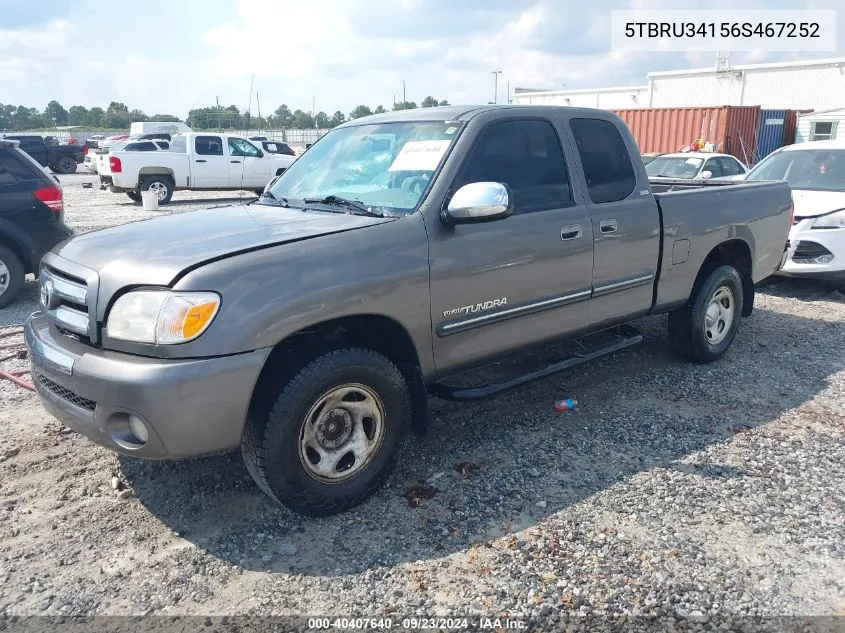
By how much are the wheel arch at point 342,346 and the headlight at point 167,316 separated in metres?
0.36

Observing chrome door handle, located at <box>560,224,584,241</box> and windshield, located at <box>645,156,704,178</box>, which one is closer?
chrome door handle, located at <box>560,224,584,241</box>

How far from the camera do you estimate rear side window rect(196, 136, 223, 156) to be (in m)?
18.7

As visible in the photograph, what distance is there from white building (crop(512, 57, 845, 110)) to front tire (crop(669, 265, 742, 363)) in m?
29.6

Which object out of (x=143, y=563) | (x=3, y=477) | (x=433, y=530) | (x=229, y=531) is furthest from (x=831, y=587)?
(x=3, y=477)

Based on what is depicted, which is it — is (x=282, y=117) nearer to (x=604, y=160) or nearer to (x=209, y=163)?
(x=209, y=163)

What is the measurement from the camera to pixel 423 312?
138 inches

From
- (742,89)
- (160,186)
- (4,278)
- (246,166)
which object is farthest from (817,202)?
(742,89)

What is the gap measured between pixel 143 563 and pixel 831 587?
2.90 m

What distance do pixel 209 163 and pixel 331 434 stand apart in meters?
17.0

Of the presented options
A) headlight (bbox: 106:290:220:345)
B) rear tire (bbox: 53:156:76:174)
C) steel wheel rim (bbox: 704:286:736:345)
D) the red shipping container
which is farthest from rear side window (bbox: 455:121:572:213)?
rear tire (bbox: 53:156:76:174)

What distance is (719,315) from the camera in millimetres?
5672

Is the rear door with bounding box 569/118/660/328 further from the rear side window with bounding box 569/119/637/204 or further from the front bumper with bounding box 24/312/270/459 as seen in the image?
the front bumper with bounding box 24/312/270/459

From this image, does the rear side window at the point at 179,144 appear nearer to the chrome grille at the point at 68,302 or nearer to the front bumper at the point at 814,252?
the front bumper at the point at 814,252

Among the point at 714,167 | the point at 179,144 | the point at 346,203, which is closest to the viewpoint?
the point at 346,203
